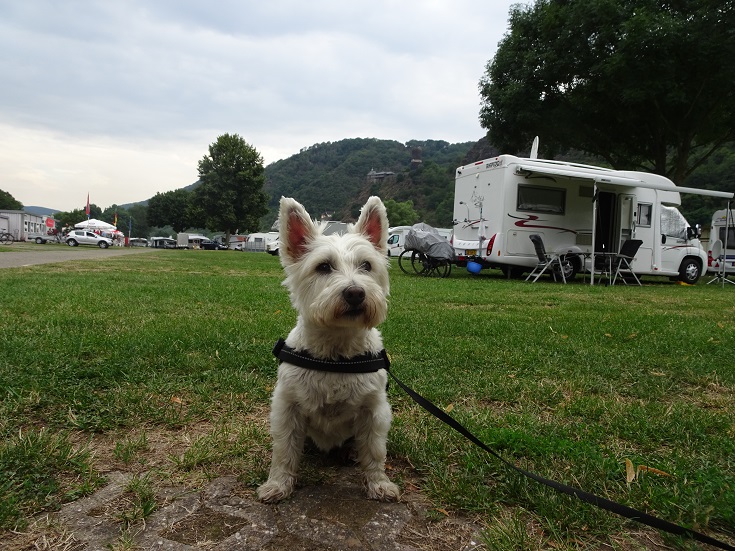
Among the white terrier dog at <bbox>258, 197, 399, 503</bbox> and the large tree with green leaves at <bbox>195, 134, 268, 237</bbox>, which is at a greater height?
the large tree with green leaves at <bbox>195, 134, 268, 237</bbox>

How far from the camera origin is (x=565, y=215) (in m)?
15.9

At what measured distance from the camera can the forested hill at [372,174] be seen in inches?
3814

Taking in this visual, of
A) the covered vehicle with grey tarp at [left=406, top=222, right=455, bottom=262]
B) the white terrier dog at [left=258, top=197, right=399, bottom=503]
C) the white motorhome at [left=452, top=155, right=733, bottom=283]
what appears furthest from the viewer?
the covered vehicle with grey tarp at [left=406, top=222, right=455, bottom=262]

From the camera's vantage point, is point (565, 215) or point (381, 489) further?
point (565, 215)

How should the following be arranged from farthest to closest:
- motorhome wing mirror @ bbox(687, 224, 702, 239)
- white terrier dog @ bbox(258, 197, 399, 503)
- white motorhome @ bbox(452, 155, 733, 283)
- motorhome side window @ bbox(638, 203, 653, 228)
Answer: motorhome wing mirror @ bbox(687, 224, 702, 239), motorhome side window @ bbox(638, 203, 653, 228), white motorhome @ bbox(452, 155, 733, 283), white terrier dog @ bbox(258, 197, 399, 503)

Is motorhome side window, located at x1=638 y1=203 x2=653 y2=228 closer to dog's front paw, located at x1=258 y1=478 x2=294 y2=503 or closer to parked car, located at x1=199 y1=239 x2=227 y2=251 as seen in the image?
dog's front paw, located at x1=258 y1=478 x2=294 y2=503

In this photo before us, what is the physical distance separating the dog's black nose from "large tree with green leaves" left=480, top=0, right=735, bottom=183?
744 inches

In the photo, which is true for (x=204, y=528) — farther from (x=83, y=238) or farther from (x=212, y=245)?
(x=212, y=245)

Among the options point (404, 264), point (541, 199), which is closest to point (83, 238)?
point (404, 264)

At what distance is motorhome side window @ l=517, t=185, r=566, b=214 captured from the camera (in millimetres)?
15336

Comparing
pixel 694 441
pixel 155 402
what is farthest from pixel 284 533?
pixel 694 441

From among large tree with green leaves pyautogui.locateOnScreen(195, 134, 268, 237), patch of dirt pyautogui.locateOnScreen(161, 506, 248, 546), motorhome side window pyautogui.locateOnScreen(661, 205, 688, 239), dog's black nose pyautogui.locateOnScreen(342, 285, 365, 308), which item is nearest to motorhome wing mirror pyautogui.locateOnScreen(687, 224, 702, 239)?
motorhome side window pyautogui.locateOnScreen(661, 205, 688, 239)

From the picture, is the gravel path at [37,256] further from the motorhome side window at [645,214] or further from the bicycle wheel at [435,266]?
the motorhome side window at [645,214]

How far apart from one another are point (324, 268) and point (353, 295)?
380 mm
